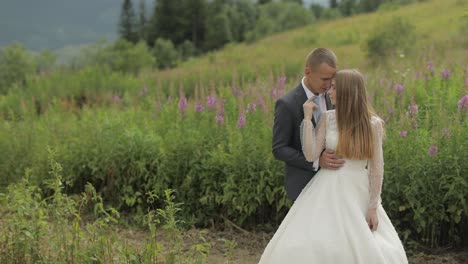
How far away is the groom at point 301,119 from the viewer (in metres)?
3.20

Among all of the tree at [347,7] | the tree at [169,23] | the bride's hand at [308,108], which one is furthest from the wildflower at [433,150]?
the tree at [347,7]

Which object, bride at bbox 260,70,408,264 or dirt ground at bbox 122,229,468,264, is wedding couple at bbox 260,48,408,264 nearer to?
bride at bbox 260,70,408,264

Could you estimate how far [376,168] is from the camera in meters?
3.19

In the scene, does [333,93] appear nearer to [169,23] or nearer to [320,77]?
[320,77]

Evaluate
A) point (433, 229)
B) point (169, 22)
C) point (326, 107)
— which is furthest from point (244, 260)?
point (169, 22)

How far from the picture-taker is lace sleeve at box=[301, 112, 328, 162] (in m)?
3.19

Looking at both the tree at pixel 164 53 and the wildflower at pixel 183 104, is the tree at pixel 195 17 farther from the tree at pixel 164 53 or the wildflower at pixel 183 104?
the wildflower at pixel 183 104

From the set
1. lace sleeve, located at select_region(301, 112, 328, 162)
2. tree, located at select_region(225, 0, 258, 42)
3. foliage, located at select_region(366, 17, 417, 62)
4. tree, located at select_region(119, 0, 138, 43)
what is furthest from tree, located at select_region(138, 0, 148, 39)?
lace sleeve, located at select_region(301, 112, 328, 162)

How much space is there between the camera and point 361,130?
3.12 meters

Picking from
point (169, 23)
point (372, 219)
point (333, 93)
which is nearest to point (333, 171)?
point (372, 219)

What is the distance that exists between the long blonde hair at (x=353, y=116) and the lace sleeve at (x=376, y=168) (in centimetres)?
3

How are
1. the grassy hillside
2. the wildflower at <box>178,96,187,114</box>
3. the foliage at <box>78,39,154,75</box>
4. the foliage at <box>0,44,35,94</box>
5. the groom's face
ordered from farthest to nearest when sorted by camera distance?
the foliage at <box>78,39,154,75</box>, the foliage at <box>0,44,35,94</box>, the grassy hillside, the wildflower at <box>178,96,187,114</box>, the groom's face

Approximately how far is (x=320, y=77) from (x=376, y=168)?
1.88ft

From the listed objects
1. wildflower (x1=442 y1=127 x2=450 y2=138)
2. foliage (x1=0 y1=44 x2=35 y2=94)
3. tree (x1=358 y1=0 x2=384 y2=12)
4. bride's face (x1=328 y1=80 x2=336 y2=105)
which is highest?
tree (x1=358 y1=0 x2=384 y2=12)
